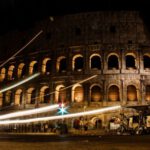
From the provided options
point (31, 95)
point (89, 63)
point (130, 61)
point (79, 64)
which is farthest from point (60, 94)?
point (130, 61)

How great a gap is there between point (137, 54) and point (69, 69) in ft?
21.5

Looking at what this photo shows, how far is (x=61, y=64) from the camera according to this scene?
104 feet

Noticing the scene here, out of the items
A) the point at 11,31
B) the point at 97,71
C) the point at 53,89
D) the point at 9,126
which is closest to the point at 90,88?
the point at 97,71

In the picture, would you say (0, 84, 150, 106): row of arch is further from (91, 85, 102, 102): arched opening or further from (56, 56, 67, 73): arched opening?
(56, 56, 67, 73): arched opening

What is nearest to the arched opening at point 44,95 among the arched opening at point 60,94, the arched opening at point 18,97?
→ the arched opening at point 60,94

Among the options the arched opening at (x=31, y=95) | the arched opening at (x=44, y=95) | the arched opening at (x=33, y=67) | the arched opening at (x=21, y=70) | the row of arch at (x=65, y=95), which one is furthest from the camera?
the arched opening at (x=21, y=70)

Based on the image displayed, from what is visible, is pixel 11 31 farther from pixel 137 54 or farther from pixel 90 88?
pixel 137 54

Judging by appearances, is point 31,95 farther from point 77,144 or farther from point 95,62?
point 77,144

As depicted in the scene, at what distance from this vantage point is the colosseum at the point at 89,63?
28.5 m

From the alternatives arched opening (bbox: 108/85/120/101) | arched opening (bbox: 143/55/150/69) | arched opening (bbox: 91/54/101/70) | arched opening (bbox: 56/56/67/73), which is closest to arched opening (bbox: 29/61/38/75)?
arched opening (bbox: 56/56/67/73)

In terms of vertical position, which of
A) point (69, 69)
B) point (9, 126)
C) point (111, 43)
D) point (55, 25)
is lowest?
point (9, 126)

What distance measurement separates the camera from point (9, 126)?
31125 mm

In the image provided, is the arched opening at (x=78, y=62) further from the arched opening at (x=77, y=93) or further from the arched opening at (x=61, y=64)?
the arched opening at (x=77, y=93)

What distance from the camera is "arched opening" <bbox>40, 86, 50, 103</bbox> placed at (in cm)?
3119
